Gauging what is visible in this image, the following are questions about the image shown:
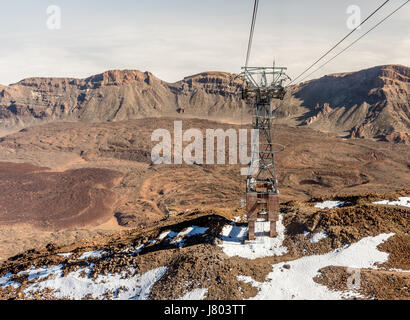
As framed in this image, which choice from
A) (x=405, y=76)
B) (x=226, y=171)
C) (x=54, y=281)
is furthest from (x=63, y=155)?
(x=405, y=76)

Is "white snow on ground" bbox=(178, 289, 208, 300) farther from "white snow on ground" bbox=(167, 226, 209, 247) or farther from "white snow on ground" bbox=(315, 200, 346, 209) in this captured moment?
"white snow on ground" bbox=(315, 200, 346, 209)

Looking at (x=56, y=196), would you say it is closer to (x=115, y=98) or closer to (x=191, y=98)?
(x=115, y=98)

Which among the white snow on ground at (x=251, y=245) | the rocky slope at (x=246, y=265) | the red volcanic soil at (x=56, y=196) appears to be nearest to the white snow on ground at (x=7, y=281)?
the rocky slope at (x=246, y=265)

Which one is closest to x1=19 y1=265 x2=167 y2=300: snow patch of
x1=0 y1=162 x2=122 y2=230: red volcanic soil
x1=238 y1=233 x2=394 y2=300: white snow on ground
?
x1=238 y1=233 x2=394 y2=300: white snow on ground

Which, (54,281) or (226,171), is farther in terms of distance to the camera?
(226,171)

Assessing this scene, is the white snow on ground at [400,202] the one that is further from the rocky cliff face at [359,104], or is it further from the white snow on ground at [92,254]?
the rocky cliff face at [359,104]
